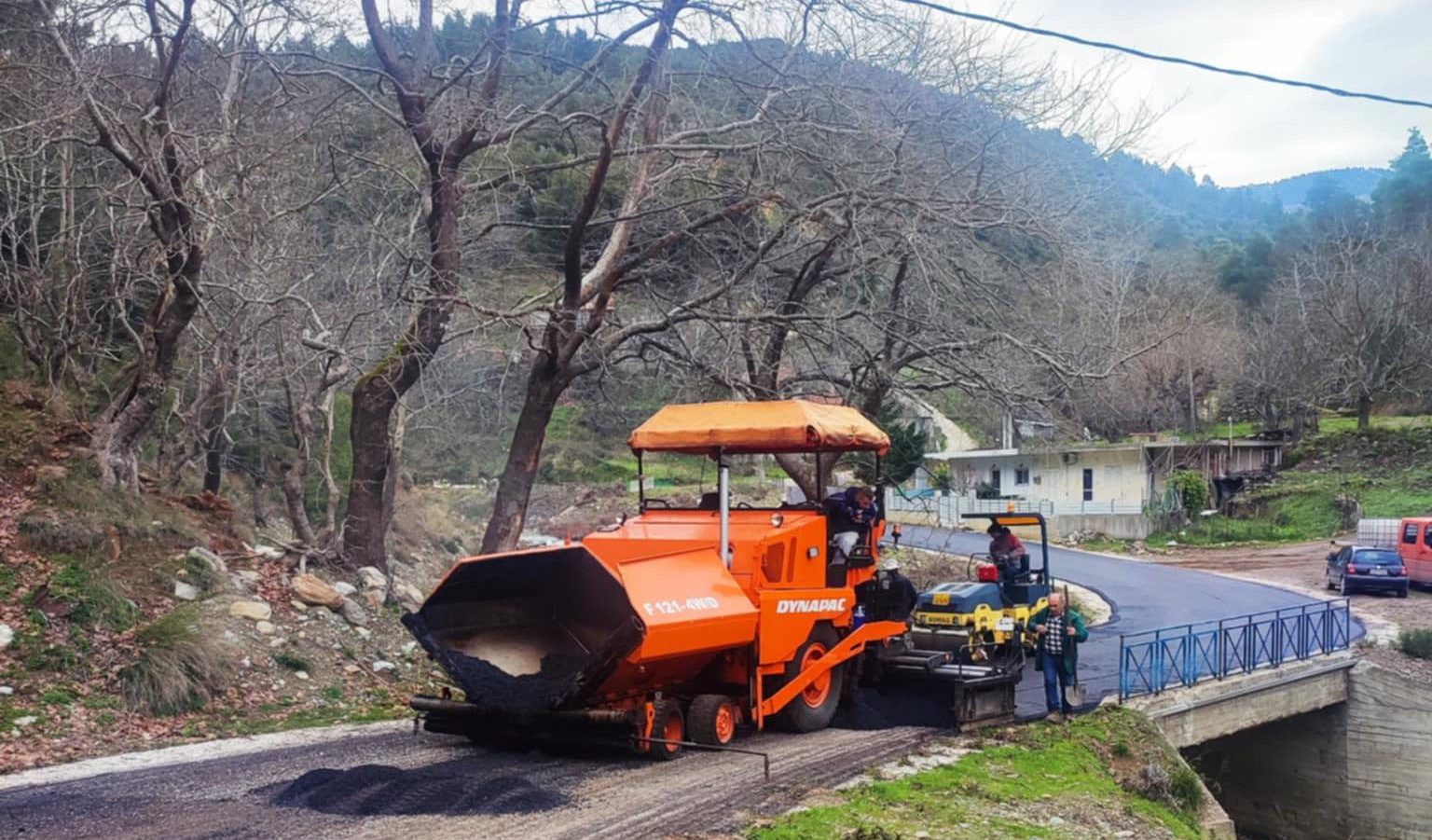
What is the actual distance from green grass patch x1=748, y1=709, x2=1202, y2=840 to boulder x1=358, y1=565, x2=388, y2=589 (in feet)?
27.8

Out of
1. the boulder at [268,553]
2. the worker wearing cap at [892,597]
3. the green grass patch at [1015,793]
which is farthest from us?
the boulder at [268,553]

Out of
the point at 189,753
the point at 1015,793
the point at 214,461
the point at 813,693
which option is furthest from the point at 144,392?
the point at 1015,793

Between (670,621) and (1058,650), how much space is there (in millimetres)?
5414

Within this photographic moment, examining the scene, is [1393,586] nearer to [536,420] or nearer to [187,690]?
[536,420]

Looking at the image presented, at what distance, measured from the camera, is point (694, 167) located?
638 inches

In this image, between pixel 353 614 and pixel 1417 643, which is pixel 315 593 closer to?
pixel 353 614

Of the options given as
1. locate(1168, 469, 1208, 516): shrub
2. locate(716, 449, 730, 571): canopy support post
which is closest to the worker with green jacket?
locate(716, 449, 730, 571): canopy support post

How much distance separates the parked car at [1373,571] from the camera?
1089 inches

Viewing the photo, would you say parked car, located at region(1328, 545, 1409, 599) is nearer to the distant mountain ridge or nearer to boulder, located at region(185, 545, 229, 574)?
boulder, located at region(185, 545, 229, 574)

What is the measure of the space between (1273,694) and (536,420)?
37.7 ft

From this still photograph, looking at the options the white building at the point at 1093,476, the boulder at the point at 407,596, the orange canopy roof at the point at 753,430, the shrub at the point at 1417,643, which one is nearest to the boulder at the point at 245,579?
the boulder at the point at 407,596

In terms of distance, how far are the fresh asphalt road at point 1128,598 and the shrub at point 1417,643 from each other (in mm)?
1391

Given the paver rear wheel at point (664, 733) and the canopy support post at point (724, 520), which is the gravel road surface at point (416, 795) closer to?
the paver rear wheel at point (664, 733)

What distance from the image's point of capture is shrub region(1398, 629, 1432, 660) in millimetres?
20156
